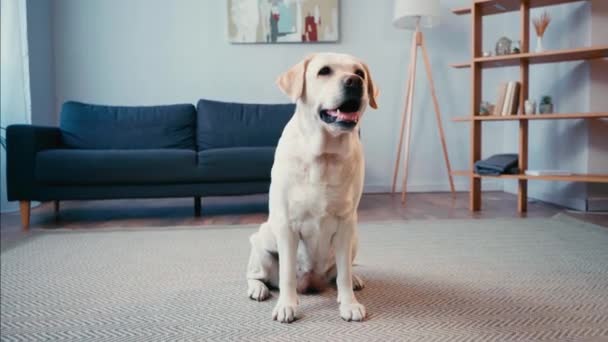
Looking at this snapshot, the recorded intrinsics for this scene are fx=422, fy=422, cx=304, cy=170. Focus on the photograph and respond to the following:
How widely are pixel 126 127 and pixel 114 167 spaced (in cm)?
76

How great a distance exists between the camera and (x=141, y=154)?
314 centimetres

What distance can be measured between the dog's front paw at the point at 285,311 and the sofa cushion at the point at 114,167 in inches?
82.7

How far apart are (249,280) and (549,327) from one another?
939 millimetres

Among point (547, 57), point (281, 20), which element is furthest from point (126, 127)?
point (547, 57)

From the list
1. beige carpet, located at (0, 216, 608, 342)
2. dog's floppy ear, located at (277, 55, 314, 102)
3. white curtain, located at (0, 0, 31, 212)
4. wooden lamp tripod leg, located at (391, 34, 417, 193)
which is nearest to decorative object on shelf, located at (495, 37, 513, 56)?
wooden lamp tripod leg, located at (391, 34, 417, 193)

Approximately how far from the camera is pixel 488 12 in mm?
3529

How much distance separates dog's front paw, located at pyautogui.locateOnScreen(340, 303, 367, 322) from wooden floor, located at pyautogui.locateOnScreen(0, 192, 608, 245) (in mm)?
1755

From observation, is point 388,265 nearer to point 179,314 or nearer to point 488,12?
point 179,314

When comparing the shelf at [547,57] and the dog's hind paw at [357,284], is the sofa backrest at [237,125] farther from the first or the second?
the dog's hind paw at [357,284]

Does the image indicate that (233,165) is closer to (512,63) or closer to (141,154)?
(141,154)

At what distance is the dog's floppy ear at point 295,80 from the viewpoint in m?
1.31

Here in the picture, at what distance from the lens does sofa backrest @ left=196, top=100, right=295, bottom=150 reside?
3.81 metres

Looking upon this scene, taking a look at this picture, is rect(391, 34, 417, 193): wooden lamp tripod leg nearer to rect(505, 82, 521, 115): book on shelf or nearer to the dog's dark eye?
rect(505, 82, 521, 115): book on shelf

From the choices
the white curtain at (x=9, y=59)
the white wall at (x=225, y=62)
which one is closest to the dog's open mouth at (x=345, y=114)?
the white curtain at (x=9, y=59)
